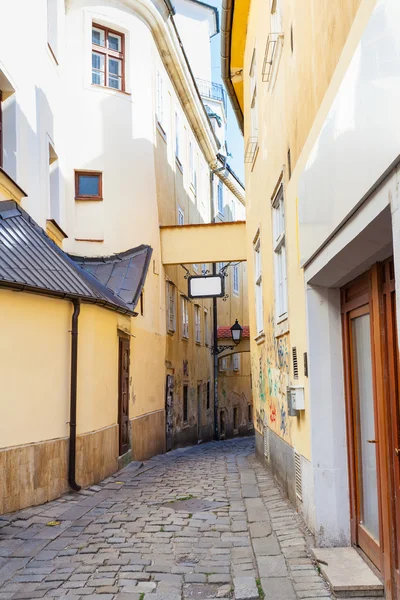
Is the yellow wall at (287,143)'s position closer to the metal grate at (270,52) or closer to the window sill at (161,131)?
the metal grate at (270,52)

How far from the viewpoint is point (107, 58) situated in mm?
16156

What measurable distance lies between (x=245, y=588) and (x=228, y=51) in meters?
12.3

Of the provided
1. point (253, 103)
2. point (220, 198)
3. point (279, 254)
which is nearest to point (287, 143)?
point (279, 254)

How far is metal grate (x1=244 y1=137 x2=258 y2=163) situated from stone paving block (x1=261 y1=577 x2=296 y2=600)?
8.32 meters

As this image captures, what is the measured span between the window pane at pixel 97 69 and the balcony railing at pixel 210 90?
1693 centimetres

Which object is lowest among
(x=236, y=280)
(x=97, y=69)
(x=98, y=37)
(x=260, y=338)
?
(x=260, y=338)

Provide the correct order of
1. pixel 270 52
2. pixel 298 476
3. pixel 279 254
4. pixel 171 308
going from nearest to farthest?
pixel 298 476 < pixel 270 52 < pixel 279 254 < pixel 171 308

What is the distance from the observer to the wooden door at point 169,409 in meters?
17.4

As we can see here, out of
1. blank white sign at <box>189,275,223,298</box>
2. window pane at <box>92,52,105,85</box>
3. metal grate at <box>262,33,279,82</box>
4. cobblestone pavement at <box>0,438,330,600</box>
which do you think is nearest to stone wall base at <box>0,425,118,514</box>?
cobblestone pavement at <box>0,438,330,600</box>

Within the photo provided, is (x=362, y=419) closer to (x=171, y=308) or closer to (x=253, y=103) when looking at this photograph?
(x=253, y=103)

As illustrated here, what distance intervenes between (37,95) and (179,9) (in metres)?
21.9

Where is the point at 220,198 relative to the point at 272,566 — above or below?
above

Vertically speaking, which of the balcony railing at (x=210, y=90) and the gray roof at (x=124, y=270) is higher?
the balcony railing at (x=210, y=90)

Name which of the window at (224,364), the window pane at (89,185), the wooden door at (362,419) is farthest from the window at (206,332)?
the wooden door at (362,419)
